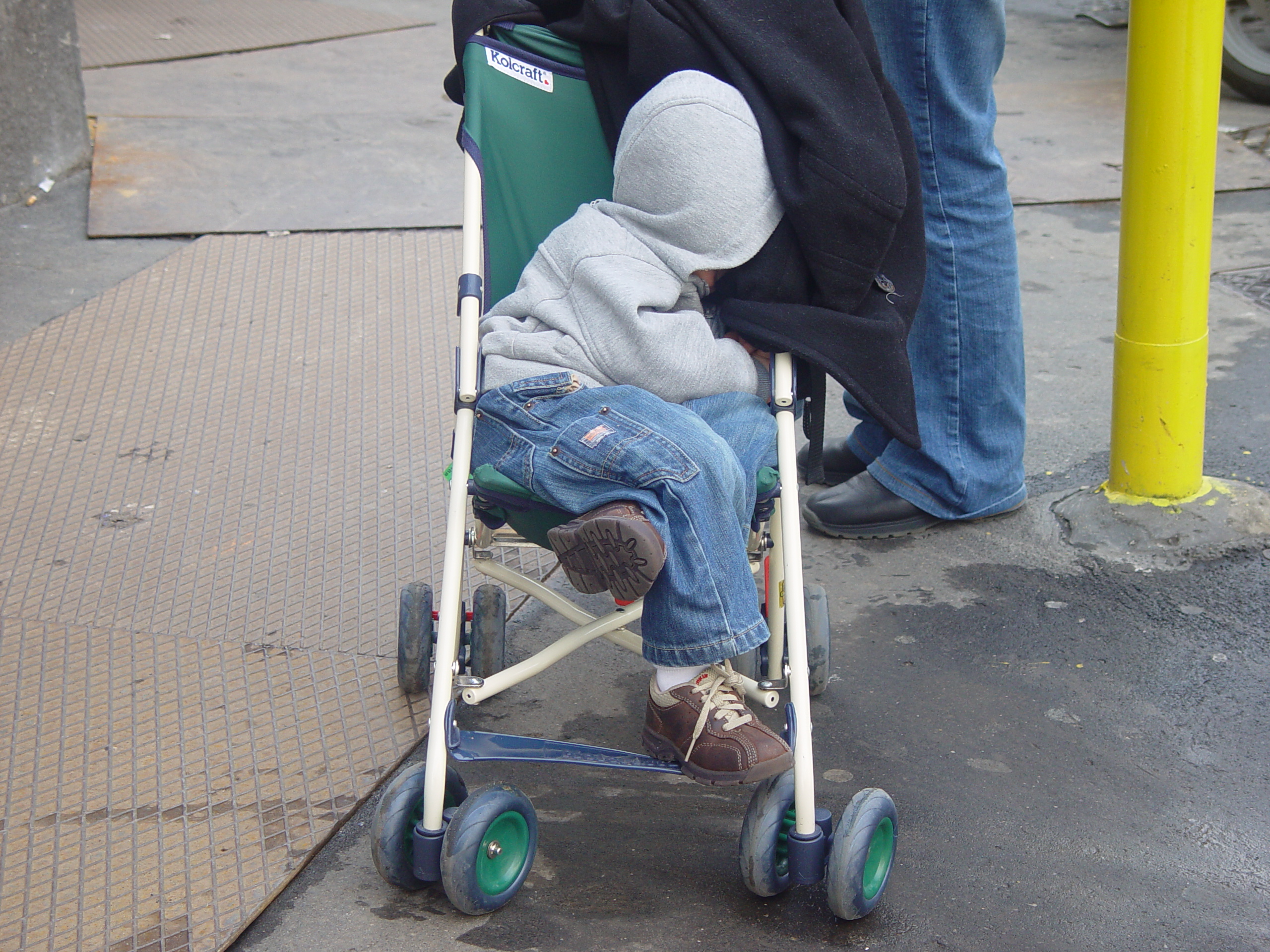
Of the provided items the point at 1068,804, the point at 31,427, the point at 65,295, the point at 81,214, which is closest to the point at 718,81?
the point at 1068,804

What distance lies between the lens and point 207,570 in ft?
9.65

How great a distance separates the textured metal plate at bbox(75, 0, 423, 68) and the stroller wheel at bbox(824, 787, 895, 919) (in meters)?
6.77

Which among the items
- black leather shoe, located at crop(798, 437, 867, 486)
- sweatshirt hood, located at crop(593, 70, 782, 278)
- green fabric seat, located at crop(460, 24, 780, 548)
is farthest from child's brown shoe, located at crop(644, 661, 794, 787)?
black leather shoe, located at crop(798, 437, 867, 486)

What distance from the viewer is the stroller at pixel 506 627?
6.09 feet

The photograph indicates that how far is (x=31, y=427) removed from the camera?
359 centimetres

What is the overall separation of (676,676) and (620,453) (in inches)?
14.4

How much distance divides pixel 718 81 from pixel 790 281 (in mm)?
350

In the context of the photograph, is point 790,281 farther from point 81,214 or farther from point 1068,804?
point 81,214

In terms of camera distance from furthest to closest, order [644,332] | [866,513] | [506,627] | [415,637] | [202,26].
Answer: [202,26] → [866,513] → [506,627] → [415,637] → [644,332]

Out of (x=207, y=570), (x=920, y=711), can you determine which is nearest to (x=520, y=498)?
(x=920, y=711)

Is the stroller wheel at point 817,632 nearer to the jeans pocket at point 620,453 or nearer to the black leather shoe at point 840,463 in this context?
the jeans pocket at point 620,453

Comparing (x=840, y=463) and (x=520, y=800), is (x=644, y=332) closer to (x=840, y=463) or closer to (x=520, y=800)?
(x=520, y=800)

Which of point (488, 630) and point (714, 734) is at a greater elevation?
point (714, 734)

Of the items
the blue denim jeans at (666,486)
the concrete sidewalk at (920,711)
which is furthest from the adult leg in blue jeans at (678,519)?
the concrete sidewalk at (920,711)
